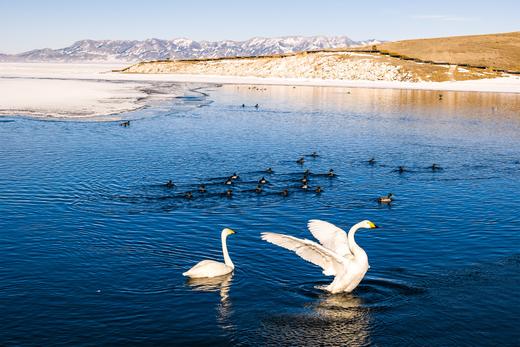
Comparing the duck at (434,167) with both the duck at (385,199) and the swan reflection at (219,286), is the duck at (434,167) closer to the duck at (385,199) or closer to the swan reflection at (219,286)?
the duck at (385,199)

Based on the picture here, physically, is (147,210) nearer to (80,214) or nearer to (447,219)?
(80,214)

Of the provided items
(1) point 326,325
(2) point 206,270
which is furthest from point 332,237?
(2) point 206,270

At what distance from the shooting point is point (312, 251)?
19.4m

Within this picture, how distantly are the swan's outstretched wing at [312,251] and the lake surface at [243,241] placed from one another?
105 cm

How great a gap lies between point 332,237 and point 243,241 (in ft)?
17.7

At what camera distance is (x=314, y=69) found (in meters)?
179

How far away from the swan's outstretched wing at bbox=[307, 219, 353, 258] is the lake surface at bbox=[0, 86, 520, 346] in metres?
1.33

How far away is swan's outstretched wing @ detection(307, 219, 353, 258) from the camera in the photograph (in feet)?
66.7

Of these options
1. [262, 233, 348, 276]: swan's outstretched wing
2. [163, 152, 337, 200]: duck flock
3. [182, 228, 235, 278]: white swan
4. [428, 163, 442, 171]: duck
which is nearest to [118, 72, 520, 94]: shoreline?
[428, 163, 442, 171]: duck

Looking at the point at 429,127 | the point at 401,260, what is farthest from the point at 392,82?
the point at 401,260

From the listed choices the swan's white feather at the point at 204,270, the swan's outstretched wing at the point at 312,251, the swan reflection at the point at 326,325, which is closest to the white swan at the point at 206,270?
the swan's white feather at the point at 204,270

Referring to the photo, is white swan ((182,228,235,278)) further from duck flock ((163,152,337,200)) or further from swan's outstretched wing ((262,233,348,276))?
duck flock ((163,152,337,200))

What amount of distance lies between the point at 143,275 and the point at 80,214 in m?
8.76

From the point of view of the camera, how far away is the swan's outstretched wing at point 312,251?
1881 centimetres
